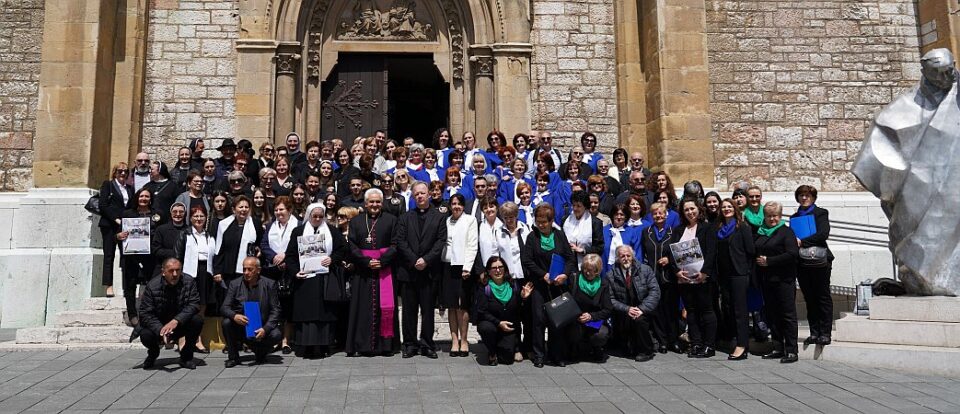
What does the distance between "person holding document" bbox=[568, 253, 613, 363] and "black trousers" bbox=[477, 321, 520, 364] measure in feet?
1.72

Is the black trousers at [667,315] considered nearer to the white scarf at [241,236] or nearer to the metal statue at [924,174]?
the metal statue at [924,174]

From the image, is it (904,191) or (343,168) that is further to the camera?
(343,168)

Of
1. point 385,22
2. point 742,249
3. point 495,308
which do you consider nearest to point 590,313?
point 495,308

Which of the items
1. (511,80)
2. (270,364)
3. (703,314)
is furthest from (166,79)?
(703,314)

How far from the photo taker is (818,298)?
620cm

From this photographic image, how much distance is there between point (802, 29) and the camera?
35.8 ft

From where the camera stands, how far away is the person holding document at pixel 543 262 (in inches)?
241

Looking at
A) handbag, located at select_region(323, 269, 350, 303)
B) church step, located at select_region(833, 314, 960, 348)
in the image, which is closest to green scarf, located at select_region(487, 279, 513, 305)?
handbag, located at select_region(323, 269, 350, 303)

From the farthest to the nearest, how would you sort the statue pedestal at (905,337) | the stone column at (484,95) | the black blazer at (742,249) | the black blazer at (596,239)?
the stone column at (484,95) < the black blazer at (596,239) < the black blazer at (742,249) < the statue pedestal at (905,337)

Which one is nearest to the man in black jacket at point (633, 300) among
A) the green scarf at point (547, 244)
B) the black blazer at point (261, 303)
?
the green scarf at point (547, 244)

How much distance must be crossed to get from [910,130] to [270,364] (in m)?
6.36

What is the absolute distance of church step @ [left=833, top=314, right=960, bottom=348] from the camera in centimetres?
571

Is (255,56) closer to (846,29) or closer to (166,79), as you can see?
(166,79)

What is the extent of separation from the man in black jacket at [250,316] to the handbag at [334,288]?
0.50 m
